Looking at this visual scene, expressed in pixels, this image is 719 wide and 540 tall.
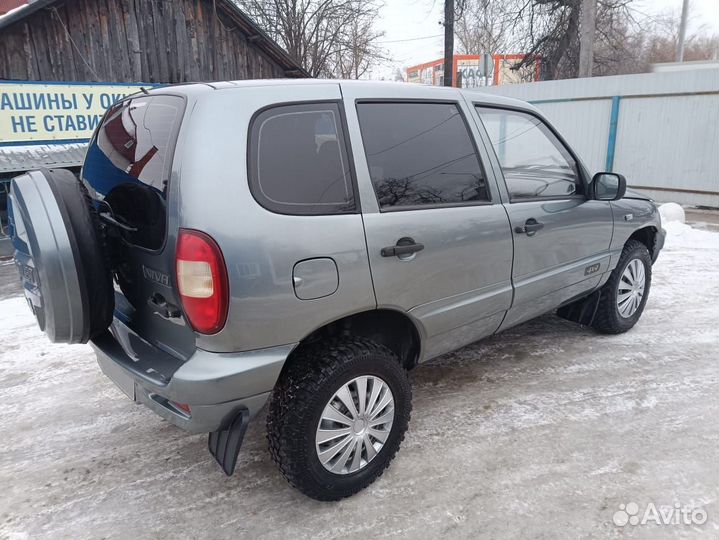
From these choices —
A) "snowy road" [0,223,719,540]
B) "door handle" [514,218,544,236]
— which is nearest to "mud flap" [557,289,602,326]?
"snowy road" [0,223,719,540]

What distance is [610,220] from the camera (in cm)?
386

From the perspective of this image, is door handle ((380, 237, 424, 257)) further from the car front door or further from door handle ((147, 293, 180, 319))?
door handle ((147, 293, 180, 319))

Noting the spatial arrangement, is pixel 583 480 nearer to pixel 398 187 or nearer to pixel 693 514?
pixel 693 514

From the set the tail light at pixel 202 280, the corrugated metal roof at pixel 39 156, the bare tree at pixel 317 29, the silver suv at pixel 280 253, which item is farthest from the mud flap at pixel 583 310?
the bare tree at pixel 317 29

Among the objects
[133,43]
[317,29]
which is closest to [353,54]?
[317,29]

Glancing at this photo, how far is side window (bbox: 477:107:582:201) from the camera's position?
3.20 metres

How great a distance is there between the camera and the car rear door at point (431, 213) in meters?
2.47

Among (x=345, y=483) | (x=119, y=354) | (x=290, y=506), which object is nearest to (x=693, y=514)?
(x=345, y=483)

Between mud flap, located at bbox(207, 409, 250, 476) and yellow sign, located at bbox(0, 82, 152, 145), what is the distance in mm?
8051

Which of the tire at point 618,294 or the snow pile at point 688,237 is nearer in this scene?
the tire at point 618,294

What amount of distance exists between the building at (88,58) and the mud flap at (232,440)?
7.53 meters

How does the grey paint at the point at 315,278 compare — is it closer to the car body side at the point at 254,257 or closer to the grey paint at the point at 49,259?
the car body side at the point at 254,257

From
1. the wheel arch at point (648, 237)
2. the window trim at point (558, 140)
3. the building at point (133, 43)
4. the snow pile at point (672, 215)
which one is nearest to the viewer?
the window trim at point (558, 140)

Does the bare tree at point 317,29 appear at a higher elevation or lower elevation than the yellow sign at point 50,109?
higher
